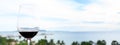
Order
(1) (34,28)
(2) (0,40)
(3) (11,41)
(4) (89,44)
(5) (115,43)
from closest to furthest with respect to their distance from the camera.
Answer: (1) (34,28) < (2) (0,40) < (3) (11,41) < (4) (89,44) < (5) (115,43)

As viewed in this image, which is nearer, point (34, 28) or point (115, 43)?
point (34, 28)

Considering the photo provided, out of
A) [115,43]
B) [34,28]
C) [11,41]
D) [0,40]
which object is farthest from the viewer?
[115,43]

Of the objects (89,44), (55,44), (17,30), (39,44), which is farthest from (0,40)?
(17,30)

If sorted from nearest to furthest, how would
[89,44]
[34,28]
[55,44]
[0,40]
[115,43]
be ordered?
[34,28], [0,40], [89,44], [115,43], [55,44]

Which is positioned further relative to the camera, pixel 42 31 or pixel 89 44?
pixel 89 44

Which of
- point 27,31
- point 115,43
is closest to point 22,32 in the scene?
point 27,31

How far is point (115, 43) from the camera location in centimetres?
5228

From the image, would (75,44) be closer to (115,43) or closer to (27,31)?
(115,43)

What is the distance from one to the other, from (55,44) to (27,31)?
53871 millimetres

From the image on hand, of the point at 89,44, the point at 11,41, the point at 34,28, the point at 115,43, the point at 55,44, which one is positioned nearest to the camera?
the point at 34,28

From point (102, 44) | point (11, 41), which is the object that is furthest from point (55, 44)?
point (11, 41)

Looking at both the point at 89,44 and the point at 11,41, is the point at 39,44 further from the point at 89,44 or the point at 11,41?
the point at 89,44

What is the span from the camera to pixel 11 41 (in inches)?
1809

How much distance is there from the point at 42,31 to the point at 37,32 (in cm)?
4
